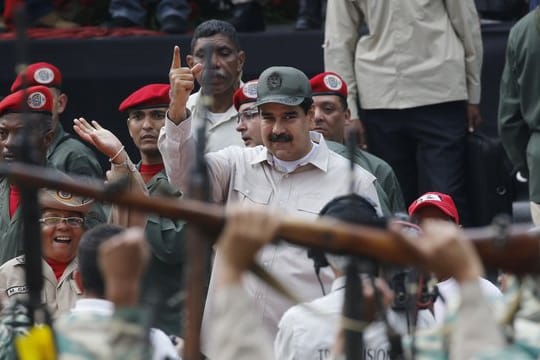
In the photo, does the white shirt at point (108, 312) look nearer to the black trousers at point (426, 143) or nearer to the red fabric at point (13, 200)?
the red fabric at point (13, 200)

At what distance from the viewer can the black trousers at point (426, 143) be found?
9398 millimetres

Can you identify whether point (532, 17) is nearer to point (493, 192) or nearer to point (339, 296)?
point (493, 192)

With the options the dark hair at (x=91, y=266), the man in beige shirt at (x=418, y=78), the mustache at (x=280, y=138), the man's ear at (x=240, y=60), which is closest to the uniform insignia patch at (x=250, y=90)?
the man's ear at (x=240, y=60)

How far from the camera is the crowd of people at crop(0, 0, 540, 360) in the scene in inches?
166

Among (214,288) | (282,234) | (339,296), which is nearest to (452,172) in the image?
(214,288)

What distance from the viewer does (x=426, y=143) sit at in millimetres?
9422

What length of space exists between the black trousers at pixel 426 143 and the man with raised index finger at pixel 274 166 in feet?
5.91

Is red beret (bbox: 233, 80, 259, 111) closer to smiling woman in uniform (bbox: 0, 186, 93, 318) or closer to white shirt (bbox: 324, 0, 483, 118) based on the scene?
smiling woman in uniform (bbox: 0, 186, 93, 318)

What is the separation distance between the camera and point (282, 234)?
13.8 feet

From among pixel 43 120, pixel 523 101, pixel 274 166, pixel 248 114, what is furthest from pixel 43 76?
pixel 523 101

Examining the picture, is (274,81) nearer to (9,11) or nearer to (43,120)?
(43,120)

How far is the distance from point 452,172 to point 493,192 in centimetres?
26

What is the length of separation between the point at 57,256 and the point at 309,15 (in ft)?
10.0

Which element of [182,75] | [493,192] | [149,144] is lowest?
[493,192]
